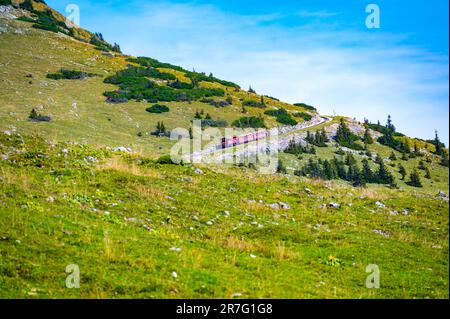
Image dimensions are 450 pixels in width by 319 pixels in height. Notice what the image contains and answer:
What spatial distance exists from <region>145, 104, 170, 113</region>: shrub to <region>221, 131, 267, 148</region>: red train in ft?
43.2

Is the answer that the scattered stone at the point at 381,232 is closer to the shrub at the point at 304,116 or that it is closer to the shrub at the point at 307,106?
the shrub at the point at 304,116

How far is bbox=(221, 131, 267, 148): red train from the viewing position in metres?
53.7

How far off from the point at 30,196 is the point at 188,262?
23.1ft

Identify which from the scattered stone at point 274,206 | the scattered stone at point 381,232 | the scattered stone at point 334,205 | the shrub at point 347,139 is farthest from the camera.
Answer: the shrub at point 347,139

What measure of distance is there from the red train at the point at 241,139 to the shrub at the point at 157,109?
518 inches

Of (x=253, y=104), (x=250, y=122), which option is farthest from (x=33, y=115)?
(x=253, y=104)

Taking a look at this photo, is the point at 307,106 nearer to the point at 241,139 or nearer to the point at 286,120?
the point at 286,120

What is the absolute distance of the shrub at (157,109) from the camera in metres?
63.3

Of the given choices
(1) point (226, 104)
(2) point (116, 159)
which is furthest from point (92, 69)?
(2) point (116, 159)

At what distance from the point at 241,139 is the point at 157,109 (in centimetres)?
1569

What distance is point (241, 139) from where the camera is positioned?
56906 millimetres

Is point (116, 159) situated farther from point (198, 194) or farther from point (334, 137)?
point (334, 137)

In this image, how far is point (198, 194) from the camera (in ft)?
62.3

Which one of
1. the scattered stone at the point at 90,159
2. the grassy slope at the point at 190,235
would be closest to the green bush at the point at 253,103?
the grassy slope at the point at 190,235
